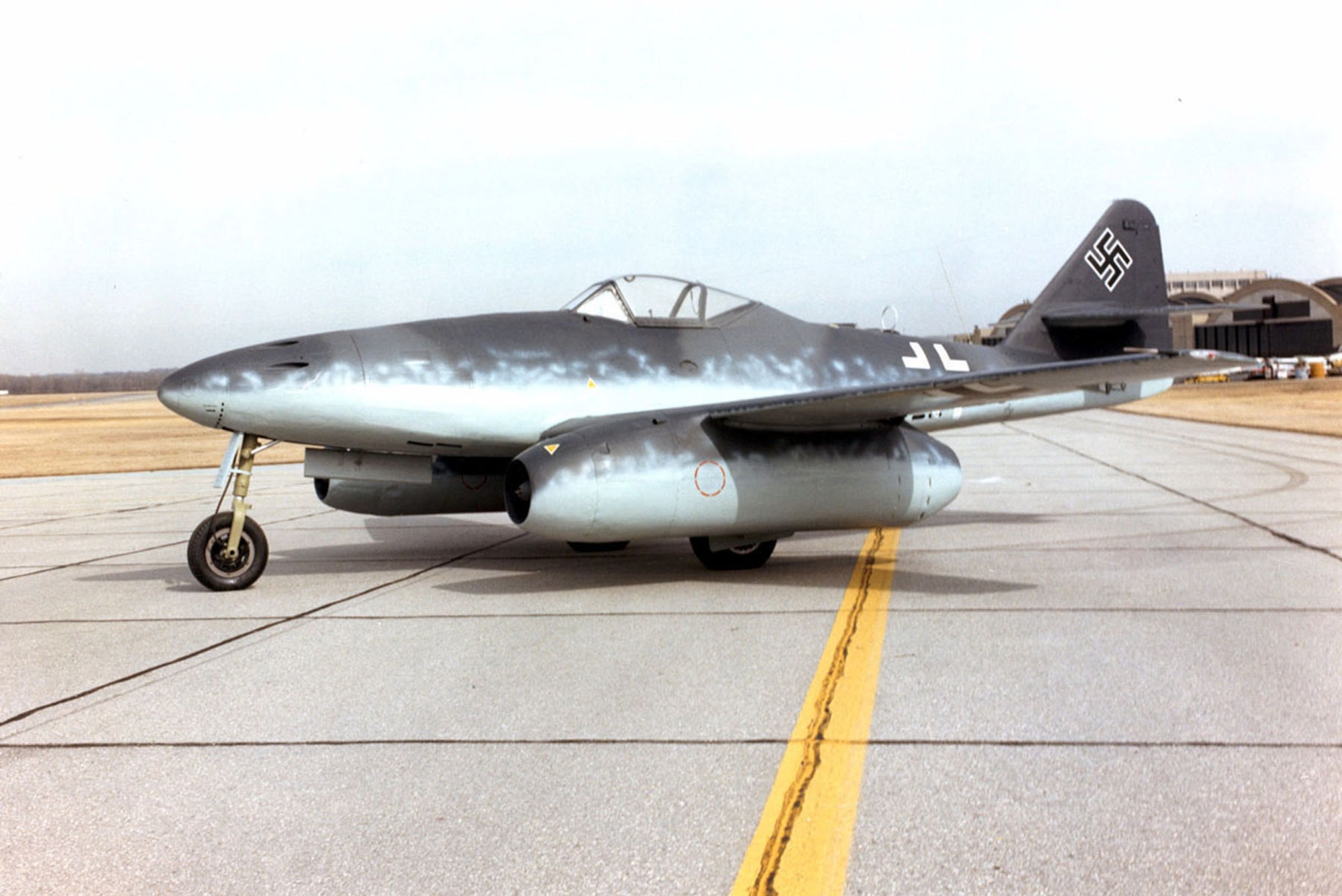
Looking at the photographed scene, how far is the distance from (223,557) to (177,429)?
4080 centimetres

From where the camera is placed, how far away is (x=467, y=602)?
24.1 ft

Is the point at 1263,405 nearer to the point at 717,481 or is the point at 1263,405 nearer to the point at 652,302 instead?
the point at 652,302

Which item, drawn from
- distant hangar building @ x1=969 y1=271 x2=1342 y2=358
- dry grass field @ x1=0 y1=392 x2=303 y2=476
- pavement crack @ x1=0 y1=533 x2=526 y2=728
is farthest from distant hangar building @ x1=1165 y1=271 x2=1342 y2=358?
pavement crack @ x1=0 y1=533 x2=526 y2=728

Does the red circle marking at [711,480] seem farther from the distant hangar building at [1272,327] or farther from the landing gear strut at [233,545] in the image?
the distant hangar building at [1272,327]

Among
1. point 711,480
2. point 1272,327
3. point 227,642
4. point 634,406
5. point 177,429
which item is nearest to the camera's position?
point 227,642

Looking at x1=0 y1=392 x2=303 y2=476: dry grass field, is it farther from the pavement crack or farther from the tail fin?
the tail fin

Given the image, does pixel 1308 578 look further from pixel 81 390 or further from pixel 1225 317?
pixel 81 390

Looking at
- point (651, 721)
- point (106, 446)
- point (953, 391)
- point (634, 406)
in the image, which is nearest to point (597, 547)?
point (634, 406)

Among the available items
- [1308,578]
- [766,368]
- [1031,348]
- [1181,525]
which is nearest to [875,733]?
[1308,578]

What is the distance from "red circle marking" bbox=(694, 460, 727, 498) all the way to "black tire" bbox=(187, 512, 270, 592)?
3.22 m

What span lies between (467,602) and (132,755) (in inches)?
127

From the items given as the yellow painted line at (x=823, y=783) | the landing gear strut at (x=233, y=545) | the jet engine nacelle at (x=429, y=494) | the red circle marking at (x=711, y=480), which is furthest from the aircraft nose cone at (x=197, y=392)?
the yellow painted line at (x=823, y=783)

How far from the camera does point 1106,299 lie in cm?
1252

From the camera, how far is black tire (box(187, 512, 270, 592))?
7.91 meters
